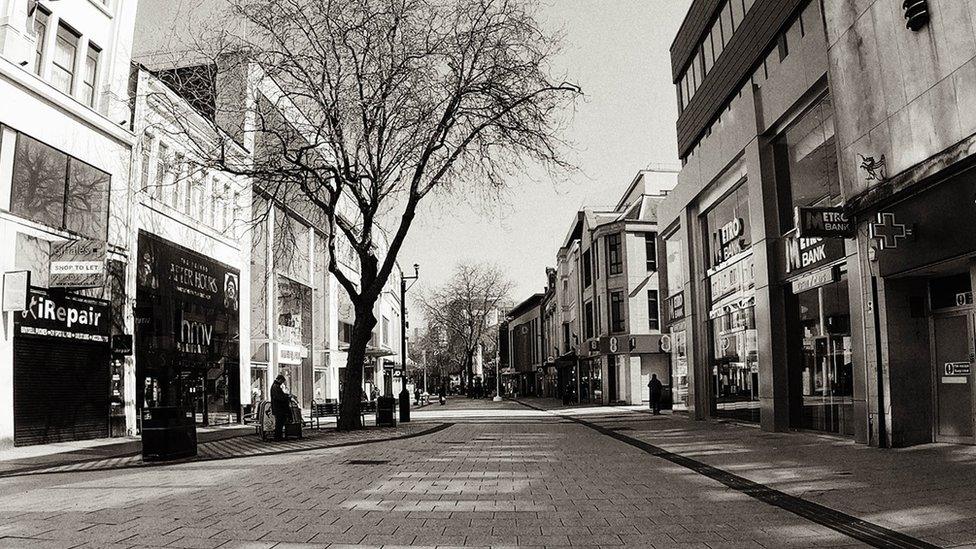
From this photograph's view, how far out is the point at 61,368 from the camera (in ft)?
63.3

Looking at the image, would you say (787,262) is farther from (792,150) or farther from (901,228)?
(901,228)

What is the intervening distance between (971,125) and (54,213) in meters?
18.7

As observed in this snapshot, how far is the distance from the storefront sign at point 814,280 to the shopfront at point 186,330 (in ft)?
51.0

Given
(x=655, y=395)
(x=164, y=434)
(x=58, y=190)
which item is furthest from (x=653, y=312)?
(x=164, y=434)

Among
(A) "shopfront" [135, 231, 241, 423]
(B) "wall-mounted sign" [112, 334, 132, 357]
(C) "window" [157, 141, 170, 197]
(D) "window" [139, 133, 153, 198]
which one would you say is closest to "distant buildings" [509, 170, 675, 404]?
(A) "shopfront" [135, 231, 241, 423]

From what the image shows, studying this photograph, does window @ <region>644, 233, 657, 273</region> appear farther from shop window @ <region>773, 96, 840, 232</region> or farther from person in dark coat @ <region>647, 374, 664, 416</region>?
shop window @ <region>773, 96, 840, 232</region>

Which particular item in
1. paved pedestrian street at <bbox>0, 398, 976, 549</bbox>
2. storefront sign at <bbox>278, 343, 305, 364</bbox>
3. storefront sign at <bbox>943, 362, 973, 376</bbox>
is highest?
storefront sign at <bbox>278, 343, 305, 364</bbox>

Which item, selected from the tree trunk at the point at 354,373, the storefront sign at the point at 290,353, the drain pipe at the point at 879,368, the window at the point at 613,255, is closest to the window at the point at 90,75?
the tree trunk at the point at 354,373

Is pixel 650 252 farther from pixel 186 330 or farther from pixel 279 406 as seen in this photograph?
pixel 279 406

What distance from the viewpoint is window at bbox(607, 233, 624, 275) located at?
4819 centimetres

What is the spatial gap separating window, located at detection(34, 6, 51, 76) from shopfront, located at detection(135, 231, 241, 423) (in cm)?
591

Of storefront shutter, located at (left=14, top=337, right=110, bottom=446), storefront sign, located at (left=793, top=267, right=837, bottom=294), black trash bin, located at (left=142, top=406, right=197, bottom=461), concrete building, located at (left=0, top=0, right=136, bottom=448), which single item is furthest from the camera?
storefront shutter, located at (left=14, top=337, right=110, bottom=446)

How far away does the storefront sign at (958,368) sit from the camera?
1273 cm

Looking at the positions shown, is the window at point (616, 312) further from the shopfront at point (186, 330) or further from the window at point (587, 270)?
the shopfront at point (186, 330)
